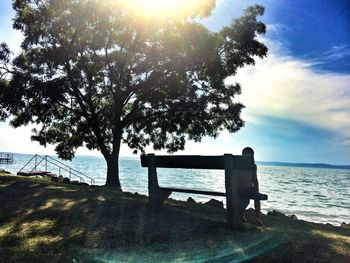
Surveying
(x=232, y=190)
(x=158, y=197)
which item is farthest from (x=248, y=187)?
(x=158, y=197)

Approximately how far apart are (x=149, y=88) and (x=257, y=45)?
654 centimetres

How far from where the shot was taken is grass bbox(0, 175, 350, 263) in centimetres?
565

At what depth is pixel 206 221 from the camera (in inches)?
318

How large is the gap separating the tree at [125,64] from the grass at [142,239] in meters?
12.2

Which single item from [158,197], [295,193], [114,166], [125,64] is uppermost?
[125,64]

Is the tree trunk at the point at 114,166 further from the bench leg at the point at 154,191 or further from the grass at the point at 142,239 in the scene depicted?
the bench leg at the point at 154,191

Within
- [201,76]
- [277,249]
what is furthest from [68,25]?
[277,249]

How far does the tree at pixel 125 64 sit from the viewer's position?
66.3ft

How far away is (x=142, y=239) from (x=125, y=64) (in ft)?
54.9

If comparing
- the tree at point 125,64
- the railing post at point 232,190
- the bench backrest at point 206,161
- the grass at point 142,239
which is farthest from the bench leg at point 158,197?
the tree at point 125,64

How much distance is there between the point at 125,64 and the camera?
22.2 metres

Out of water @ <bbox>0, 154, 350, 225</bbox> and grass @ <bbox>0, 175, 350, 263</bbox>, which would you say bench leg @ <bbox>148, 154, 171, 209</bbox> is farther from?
water @ <bbox>0, 154, 350, 225</bbox>

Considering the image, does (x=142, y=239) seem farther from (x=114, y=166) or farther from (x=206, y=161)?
(x=114, y=166)

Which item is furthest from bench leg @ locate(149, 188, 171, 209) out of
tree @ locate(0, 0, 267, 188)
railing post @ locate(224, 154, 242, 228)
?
tree @ locate(0, 0, 267, 188)
